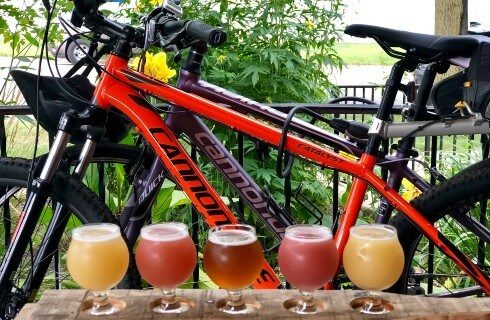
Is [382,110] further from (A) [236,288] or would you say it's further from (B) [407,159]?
(A) [236,288]

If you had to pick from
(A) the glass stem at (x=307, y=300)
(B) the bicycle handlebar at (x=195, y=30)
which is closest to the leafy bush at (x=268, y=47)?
(B) the bicycle handlebar at (x=195, y=30)

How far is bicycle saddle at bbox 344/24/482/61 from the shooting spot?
5.68 feet

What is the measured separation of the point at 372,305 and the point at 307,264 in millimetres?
129

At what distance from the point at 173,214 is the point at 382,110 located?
5.73 feet

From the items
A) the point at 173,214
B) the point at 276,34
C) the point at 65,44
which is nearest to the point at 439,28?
the point at 276,34

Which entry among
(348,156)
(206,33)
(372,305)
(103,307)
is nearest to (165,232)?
(103,307)

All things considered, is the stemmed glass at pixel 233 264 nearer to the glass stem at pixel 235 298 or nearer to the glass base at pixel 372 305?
the glass stem at pixel 235 298

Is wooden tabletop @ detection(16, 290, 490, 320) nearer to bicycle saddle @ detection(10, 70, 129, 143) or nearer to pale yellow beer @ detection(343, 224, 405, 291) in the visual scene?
pale yellow beer @ detection(343, 224, 405, 291)

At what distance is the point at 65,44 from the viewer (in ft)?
6.68

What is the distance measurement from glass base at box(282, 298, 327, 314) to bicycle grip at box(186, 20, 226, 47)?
85 centimetres

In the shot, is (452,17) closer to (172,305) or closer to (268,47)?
(268,47)

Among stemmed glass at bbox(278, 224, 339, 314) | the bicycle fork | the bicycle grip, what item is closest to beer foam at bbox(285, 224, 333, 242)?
stemmed glass at bbox(278, 224, 339, 314)

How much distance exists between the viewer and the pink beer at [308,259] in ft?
3.79

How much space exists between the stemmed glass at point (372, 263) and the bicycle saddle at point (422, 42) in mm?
702
